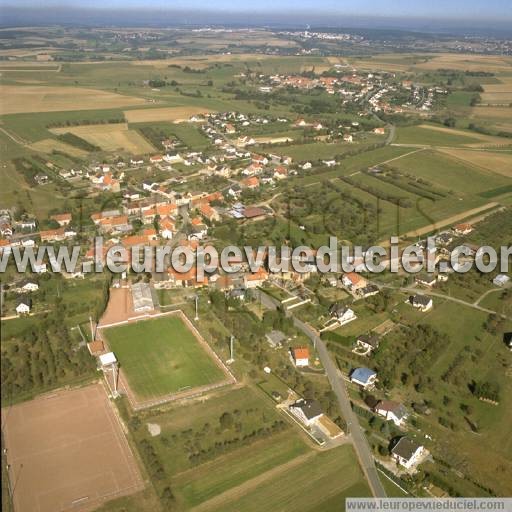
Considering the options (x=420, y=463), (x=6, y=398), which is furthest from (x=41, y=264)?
(x=420, y=463)

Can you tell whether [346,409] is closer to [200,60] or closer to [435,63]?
[200,60]

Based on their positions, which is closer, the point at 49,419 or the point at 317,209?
the point at 49,419

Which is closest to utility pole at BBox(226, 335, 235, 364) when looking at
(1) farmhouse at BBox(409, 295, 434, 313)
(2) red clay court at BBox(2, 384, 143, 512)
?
(2) red clay court at BBox(2, 384, 143, 512)

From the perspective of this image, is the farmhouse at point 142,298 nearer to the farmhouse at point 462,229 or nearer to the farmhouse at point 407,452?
the farmhouse at point 407,452

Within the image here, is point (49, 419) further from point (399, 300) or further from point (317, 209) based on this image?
point (317, 209)

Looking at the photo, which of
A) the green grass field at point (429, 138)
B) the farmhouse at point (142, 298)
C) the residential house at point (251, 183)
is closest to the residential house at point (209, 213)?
the residential house at point (251, 183)

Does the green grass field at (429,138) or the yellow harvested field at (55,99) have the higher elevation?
the yellow harvested field at (55,99)
